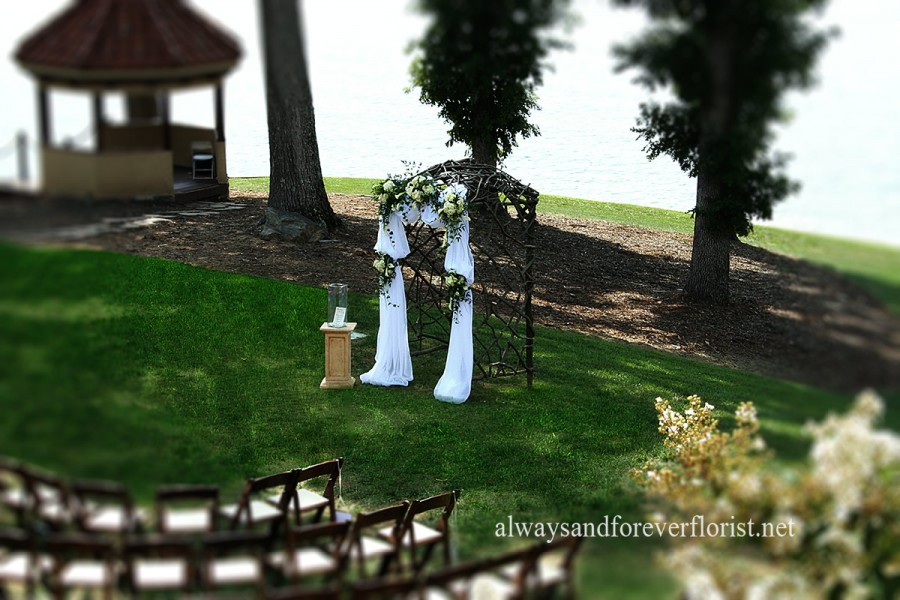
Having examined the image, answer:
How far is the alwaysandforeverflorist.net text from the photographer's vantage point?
210 inches

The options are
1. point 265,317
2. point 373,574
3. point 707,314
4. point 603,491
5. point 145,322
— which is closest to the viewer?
point 373,574

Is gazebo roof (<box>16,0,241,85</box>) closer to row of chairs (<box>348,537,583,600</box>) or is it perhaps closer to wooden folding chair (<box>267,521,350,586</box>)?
row of chairs (<box>348,537,583,600</box>)

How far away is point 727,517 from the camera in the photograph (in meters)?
5.51

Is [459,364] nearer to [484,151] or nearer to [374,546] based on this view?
[374,546]

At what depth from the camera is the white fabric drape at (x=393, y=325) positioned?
1196 centimetres

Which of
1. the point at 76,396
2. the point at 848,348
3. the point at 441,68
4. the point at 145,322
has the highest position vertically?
the point at 441,68

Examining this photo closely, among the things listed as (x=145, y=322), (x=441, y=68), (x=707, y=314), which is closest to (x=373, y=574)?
(x=441, y=68)

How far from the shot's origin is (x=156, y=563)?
536cm

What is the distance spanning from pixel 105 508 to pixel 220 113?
211cm

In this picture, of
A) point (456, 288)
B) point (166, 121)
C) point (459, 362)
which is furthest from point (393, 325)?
point (166, 121)

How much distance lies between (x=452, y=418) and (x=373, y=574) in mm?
4177

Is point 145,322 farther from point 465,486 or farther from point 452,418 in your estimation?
point 465,486

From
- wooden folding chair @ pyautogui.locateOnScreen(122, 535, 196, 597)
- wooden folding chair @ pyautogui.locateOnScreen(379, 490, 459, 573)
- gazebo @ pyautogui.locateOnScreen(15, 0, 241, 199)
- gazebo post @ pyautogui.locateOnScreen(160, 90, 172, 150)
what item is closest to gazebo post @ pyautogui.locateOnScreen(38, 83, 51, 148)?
gazebo @ pyautogui.locateOnScreen(15, 0, 241, 199)

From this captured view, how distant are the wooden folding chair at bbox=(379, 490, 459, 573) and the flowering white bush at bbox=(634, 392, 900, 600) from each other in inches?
106
